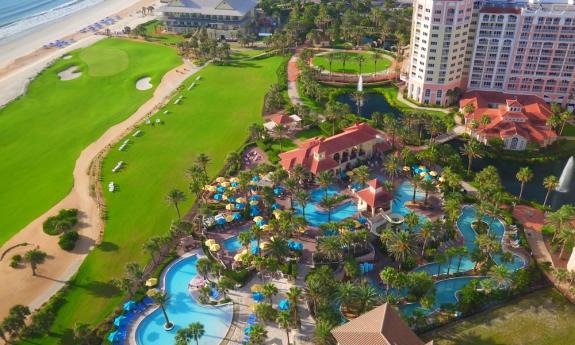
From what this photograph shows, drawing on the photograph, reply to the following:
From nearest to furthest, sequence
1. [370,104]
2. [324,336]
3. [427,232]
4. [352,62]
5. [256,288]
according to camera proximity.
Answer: [324,336] < [256,288] < [427,232] < [370,104] < [352,62]

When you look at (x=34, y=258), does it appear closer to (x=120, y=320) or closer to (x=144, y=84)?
(x=120, y=320)

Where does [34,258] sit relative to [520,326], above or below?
above

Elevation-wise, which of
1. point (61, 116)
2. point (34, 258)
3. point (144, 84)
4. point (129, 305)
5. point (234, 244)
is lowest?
point (234, 244)

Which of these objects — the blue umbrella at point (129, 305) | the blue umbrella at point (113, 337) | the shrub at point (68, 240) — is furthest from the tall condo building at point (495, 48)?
the blue umbrella at point (113, 337)

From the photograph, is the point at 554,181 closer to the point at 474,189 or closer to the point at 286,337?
the point at 474,189

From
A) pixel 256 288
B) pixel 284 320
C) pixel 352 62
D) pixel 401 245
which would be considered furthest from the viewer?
pixel 352 62

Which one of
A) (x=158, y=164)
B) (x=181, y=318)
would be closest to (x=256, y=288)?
(x=181, y=318)
